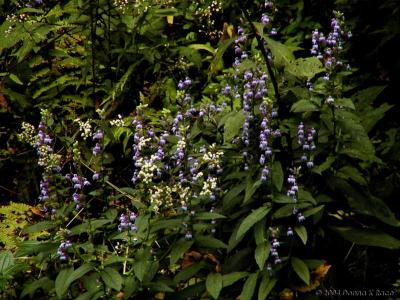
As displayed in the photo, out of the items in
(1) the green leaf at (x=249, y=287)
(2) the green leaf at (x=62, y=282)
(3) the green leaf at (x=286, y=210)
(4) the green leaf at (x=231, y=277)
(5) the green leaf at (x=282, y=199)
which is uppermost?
(5) the green leaf at (x=282, y=199)

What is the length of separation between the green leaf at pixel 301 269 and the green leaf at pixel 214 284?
1.30 ft

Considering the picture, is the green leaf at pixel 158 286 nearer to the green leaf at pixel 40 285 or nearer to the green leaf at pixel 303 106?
the green leaf at pixel 40 285

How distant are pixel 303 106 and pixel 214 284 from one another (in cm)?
104

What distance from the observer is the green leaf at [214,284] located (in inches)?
122

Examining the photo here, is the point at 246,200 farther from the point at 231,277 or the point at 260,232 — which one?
the point at 231,277

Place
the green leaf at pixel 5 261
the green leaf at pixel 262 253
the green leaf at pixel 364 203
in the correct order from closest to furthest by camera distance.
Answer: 1. the green leaf at pixel 262 253
2. the green leaf at pixel 364 203
3. the green leaf at pixel 5 261

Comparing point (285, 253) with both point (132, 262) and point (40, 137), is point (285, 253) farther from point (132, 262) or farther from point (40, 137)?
point (40, 137)

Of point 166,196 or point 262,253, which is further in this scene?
point 166,196

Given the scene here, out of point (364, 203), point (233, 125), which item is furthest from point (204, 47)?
point (364, 203)

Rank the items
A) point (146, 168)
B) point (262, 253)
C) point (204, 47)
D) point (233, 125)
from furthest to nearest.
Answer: point (204, 47) < point (233, 125) < point (146, 168) < point (262, 253)

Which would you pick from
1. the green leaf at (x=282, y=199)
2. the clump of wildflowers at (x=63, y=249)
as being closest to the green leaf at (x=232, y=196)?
the green leaf at (x=282, y=199)

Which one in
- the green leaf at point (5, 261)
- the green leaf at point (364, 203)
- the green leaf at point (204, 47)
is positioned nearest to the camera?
the green leaf at point (364, 203)

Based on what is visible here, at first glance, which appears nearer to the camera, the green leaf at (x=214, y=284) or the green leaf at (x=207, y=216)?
the green leaf at (x=214, y=284)

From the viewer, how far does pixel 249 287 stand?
3.17 meters
